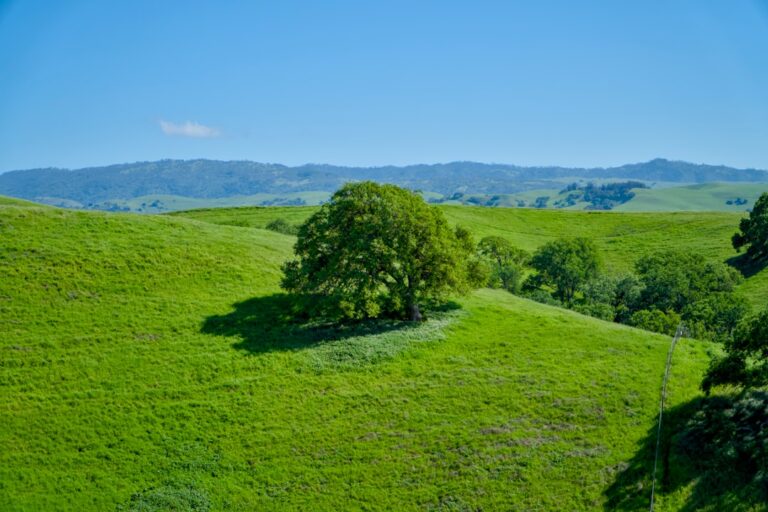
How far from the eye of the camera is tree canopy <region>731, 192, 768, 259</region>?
95375 mm

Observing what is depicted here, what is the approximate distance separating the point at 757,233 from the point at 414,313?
8117 cm

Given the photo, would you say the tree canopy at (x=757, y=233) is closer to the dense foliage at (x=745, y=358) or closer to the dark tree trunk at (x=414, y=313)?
the dense foliage at (x=745, y=358)

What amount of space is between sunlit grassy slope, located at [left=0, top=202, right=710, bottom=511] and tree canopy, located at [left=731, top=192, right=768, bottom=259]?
207 feet

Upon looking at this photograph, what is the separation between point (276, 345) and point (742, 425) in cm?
3450

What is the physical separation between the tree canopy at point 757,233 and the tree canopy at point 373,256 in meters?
75.3

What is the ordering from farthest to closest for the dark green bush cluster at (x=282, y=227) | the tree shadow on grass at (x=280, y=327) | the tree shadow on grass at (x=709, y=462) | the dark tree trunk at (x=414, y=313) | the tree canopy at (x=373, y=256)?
1. the dark green bush cluster at (x=282, y=227)
2. the dark tree trunk at (x=414, y=313)
3. the tree canopy at (x=373, y=256)
4. the tree shadow on grass at (x=280, y=327)
5. the tree shadow on grass at (x=709, y=462)

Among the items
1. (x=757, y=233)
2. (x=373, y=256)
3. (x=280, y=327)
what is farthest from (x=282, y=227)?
(x=757, y=233)

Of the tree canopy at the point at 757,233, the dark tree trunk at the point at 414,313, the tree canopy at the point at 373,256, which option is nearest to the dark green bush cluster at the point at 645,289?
the tree canopy at the point at 757,233

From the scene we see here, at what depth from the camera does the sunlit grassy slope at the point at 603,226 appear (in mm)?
114125

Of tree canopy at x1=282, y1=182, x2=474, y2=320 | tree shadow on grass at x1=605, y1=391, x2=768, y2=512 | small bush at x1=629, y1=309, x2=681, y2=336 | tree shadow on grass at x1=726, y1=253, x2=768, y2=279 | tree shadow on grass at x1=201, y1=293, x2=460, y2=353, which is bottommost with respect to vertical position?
tree shadow on grass at x1=605, y1=391, x2=768, y2=512

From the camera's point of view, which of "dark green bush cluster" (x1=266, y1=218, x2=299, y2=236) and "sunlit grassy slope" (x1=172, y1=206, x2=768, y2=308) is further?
"sunlit grassy slope" (x1=172, y1=206, x2=768, y2=308)

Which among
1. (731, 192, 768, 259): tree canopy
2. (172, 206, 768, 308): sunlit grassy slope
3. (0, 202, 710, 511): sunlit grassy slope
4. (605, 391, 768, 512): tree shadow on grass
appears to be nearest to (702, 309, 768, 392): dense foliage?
→ (605, 391, 768, 512): tree shadow on grass

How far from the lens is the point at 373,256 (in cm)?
4778

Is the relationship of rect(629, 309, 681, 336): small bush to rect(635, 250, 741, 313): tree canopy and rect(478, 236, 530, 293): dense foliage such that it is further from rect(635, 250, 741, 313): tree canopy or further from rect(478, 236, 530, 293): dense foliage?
rect(478, 236, 530, 293): dense foliage
